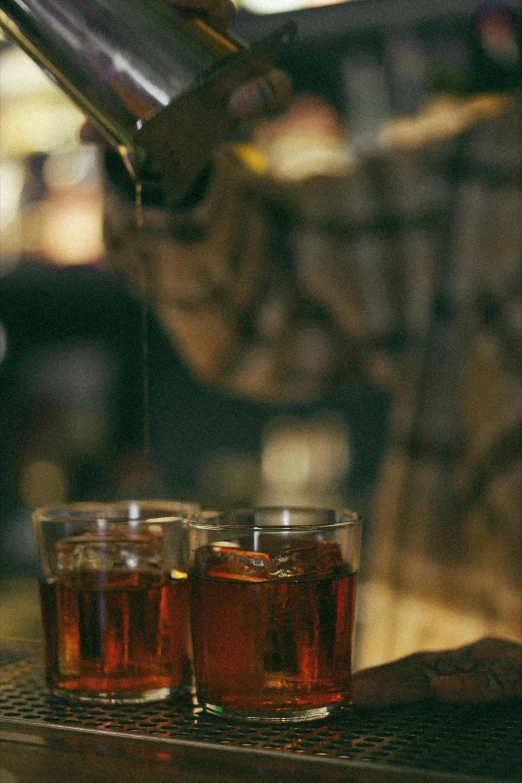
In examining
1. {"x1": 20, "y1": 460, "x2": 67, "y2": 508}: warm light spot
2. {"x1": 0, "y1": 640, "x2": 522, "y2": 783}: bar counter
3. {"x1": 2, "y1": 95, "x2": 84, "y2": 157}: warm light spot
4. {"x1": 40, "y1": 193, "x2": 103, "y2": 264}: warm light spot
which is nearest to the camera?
{"x1": 0, "y1": 640, "x2": 522, "y2": 783}: bar counter

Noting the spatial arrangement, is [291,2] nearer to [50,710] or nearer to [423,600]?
[423,600]

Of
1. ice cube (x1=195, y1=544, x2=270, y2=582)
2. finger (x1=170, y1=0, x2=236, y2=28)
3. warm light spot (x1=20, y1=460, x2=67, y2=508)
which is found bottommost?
warm light spot (x1=20, y1=460, x2=67, y2=508)

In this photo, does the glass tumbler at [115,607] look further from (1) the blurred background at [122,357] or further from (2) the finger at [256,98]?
(1) the blurred background at [122,357]

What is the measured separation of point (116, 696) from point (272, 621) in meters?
0.12

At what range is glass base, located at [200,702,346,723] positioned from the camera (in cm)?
57

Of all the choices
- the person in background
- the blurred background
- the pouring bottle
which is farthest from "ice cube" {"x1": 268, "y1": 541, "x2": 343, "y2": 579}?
the blurred background

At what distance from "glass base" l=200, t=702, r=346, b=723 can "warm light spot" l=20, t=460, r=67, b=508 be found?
7.38ft

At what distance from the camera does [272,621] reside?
0.58 meters

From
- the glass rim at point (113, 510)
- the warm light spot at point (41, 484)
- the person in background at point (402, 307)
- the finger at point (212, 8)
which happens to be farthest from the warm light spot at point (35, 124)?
the glass rim at point (113, 510)

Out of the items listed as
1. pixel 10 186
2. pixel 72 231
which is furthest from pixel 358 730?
pixel 10 186

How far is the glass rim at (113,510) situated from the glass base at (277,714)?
12 centimetres

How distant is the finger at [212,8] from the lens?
2.26 feet

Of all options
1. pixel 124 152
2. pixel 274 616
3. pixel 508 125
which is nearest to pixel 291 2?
pixel 508 125

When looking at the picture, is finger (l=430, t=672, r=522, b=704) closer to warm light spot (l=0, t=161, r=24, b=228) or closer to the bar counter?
the bar counter
